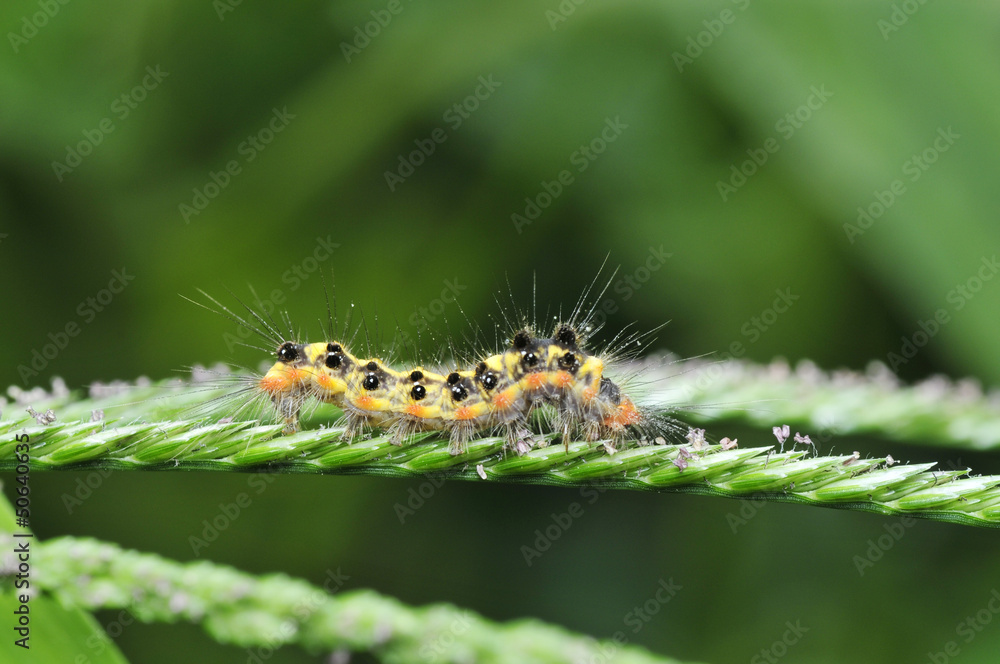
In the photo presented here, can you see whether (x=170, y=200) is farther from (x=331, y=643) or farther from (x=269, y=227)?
(x=331, y=643)

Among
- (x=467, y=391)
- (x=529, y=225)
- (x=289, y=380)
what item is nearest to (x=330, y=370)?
(x=289, y=380)

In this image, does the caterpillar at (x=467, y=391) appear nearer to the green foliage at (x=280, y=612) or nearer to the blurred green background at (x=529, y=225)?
the green foliage at (x=280, y=612)

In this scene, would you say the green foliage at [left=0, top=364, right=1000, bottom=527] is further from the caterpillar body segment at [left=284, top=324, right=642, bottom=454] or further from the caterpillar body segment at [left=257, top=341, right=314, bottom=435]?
the caterpillar body segment at [left=257, top=341, right=314, bottom=435]

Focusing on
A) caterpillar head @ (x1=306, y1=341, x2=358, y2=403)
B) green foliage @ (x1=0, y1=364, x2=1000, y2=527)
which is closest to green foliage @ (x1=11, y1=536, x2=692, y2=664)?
green foliage @ (x1=0, y1=364, x2=1000, y2=527)

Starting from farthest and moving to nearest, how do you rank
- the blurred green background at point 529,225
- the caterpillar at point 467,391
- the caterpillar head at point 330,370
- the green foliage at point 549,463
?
the blurred green background at point 529,225 → the caterpillar head at point 330,370 → the caterpillar at point 467,391 → the green foliage at point 549,463

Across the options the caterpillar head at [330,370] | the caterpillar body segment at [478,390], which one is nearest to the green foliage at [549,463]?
the caterpillar body segment at [478,390]

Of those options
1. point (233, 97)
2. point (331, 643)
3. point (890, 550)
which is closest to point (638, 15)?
point (233, 97)
